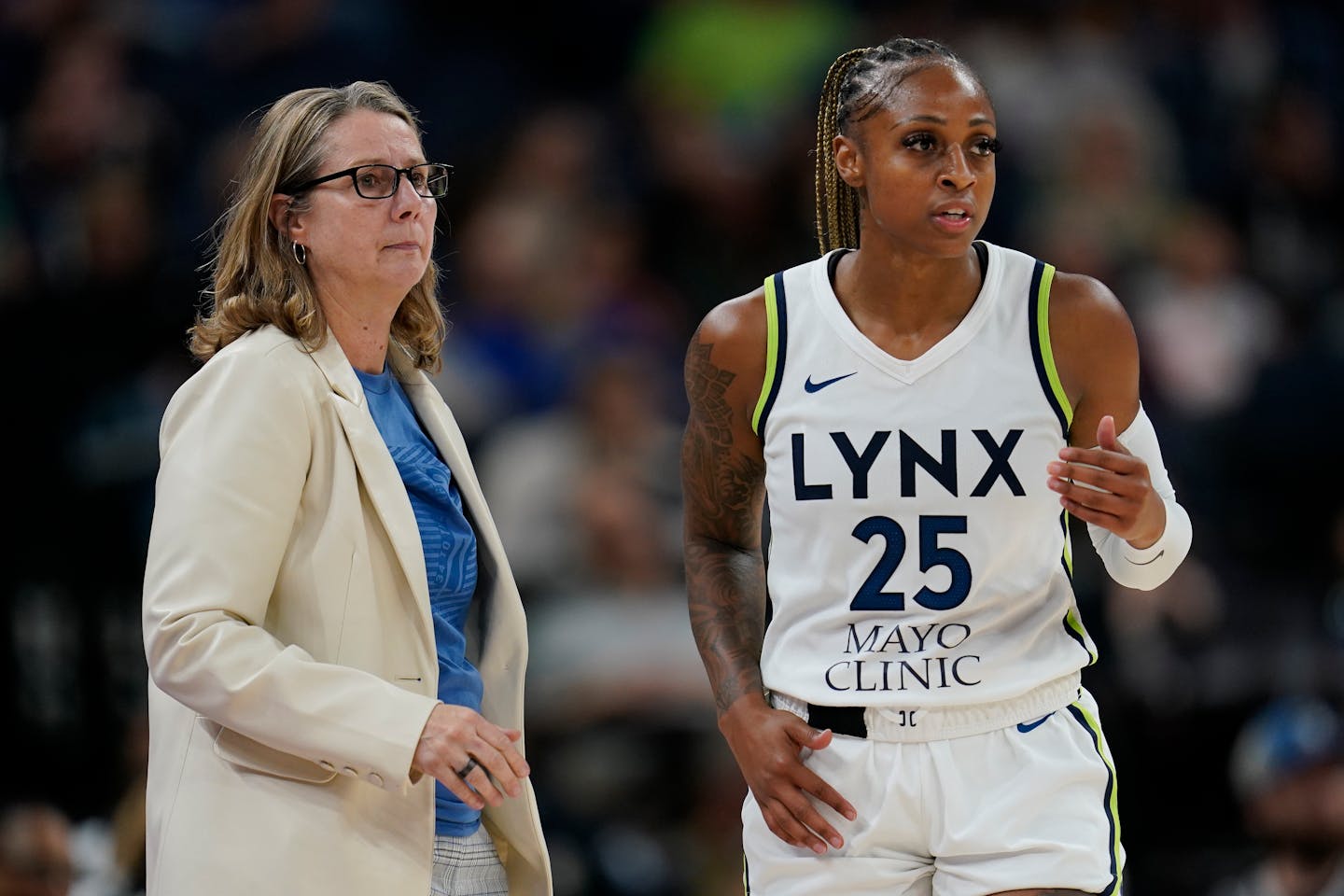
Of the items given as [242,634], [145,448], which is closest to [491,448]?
[145,448]

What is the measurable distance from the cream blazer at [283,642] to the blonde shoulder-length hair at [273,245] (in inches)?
1.7

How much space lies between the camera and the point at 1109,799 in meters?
3.21

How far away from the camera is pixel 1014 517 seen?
3.18 metres

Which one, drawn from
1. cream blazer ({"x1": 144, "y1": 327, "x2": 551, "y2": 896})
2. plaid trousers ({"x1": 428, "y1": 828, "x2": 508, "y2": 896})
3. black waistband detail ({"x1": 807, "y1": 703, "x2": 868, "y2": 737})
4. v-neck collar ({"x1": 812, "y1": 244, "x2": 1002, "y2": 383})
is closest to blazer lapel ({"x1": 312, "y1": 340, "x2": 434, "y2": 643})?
cream blazer ({"x1": 144, "y1": 327, "x2": 551, "y2": 896})

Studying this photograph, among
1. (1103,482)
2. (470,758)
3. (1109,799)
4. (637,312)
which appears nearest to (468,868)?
(470,758)

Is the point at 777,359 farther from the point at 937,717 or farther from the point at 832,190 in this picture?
the point at 937,717

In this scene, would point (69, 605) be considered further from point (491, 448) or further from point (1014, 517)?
point (1014, 517)

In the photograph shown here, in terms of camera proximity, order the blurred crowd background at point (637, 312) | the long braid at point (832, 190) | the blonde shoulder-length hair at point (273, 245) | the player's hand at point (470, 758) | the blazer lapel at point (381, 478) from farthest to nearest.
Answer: the blurred crowd background at point (637, 312) → the long braid at point (832, 190) → the blonde shoulder-length hair at point (273, 245) → the blazer lapel at point (381, 478) → the player's hand at point (470, 758)

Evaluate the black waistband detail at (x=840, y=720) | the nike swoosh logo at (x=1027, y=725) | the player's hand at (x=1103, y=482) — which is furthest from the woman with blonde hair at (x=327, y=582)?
the player's hand at (x=1103, y=482)

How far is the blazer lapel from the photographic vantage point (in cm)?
308

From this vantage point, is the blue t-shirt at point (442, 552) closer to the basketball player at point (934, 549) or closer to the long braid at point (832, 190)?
the basketball player at point (934, 549)

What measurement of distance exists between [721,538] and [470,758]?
836 millimetres

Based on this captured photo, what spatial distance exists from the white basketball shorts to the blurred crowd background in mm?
2302

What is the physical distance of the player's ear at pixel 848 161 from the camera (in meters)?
3.35
